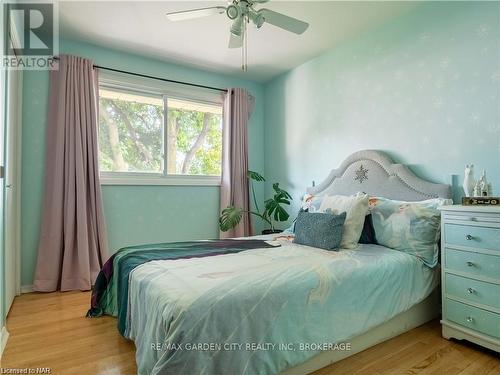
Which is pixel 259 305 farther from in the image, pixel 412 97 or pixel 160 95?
pixel 160 95

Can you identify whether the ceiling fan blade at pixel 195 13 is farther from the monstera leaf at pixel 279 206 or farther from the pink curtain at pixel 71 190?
the monstera leaf at pixel 279 206

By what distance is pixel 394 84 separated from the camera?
2.70 meters

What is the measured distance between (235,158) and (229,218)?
848 mm

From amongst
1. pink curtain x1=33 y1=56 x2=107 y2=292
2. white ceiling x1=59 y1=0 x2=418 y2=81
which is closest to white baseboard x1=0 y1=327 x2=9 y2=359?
pink curtain x1=33 y1=56 x2=107 y2=292

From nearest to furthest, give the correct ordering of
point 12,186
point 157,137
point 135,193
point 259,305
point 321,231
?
point 259,305 < point 321,231 < point 12,186 < point 135,193 < point 157,137

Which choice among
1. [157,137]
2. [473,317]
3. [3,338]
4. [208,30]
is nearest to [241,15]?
[208,30]

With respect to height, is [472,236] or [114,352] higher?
[472,236]

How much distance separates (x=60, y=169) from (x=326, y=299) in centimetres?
272

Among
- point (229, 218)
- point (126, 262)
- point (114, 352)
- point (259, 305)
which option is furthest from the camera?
point (229, 218)

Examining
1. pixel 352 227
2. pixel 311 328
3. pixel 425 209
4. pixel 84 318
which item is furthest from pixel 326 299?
pixel 84 318

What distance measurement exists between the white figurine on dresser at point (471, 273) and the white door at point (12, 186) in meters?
3.13

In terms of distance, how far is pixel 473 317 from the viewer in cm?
178

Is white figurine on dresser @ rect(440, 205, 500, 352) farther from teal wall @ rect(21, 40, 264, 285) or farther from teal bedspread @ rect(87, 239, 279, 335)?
teal wall @ rect(21, 40, 264, 285)

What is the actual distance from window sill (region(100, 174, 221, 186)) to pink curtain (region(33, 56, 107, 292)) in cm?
20
